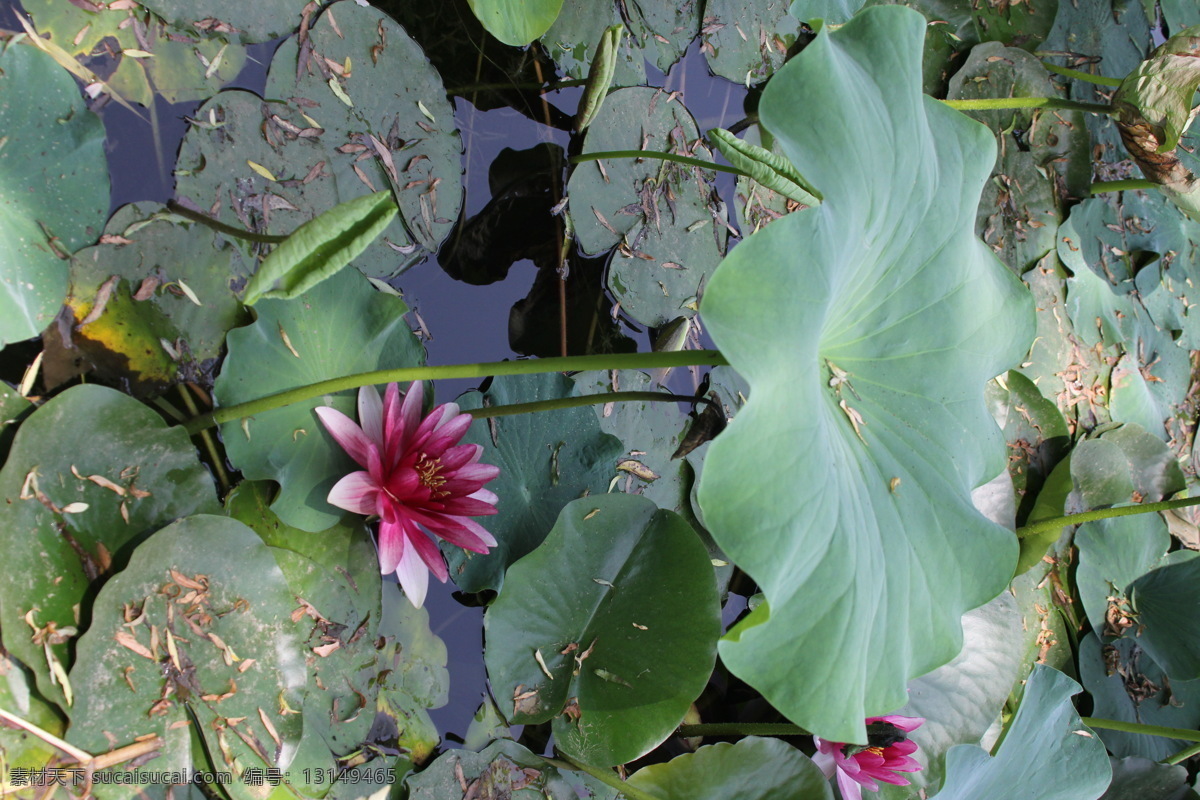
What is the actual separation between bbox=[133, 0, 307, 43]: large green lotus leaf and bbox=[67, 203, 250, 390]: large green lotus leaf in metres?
0.23

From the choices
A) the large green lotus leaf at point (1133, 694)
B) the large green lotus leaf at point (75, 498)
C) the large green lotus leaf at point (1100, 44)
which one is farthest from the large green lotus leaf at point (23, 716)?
the large green lotus leaf at point (1100, 44)

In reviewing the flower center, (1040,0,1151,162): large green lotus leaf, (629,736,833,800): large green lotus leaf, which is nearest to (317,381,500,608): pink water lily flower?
the flower center

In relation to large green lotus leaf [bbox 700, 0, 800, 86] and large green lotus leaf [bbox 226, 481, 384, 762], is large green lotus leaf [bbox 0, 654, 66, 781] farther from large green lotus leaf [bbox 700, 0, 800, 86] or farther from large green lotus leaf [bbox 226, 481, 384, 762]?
large green lotus leaf [bbox 700, 0, 800, 86]

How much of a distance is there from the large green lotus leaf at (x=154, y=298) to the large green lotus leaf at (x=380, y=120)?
0.16 metres

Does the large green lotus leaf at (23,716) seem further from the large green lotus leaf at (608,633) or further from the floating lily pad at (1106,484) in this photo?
the floating lily pad at (1106,484)

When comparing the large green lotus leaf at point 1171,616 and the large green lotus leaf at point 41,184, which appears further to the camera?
the large green lotus leaf at point 1171,616

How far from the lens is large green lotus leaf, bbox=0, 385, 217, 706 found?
730 millimetres

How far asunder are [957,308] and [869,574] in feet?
1.32

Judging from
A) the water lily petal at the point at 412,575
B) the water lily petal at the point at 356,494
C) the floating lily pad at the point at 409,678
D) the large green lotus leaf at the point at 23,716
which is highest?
the water lily petal at the point at 356,494

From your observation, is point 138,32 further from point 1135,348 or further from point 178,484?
point 1135,348

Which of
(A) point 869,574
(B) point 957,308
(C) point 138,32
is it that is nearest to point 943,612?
(A) point 869,574

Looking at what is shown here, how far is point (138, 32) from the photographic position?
84cm

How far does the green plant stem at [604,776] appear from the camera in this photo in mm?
1040

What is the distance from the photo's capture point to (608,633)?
3.47 ft
